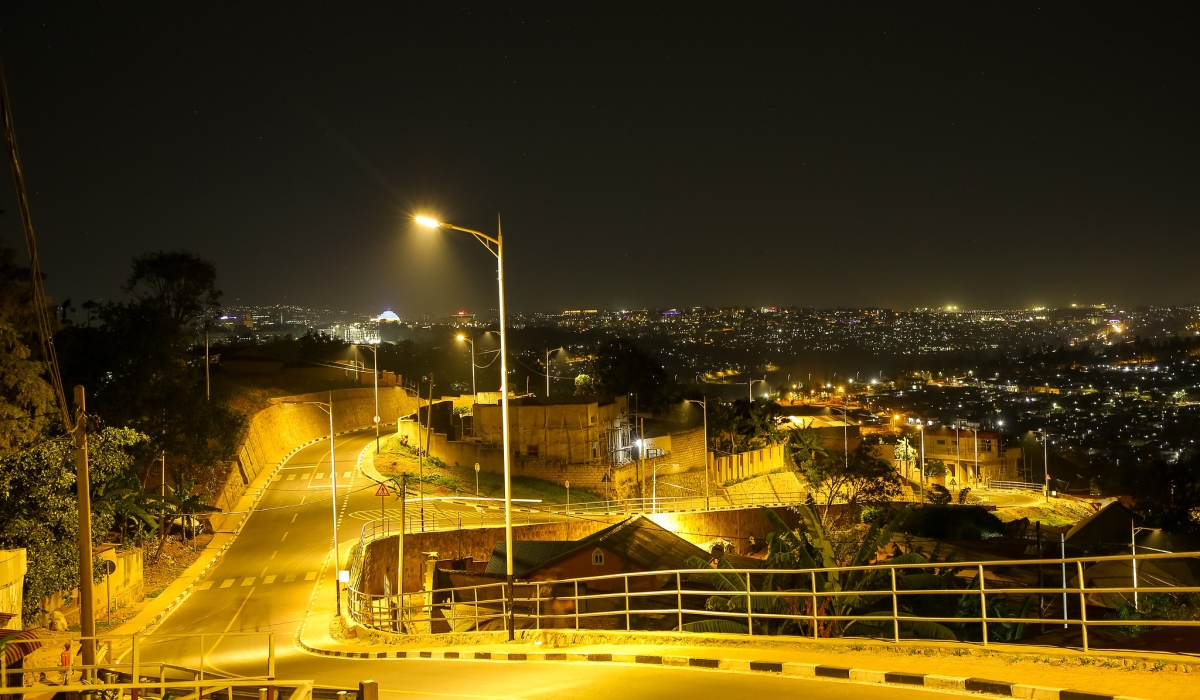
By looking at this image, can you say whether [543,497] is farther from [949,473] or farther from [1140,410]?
[1140,410]

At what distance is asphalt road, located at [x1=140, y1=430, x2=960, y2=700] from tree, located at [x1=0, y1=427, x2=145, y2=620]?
10.5ft

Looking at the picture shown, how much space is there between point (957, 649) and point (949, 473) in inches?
2860

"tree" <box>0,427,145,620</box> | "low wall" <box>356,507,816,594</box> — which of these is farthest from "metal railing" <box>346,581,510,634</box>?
"tree" <box>0,427,145,620</box>

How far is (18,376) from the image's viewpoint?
23203 mm

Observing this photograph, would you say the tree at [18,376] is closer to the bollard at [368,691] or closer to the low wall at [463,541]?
the low wall at [463,541]

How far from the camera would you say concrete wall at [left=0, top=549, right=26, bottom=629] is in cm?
2058

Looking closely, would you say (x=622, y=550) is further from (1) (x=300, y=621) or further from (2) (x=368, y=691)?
(2) (x=368, y=691)

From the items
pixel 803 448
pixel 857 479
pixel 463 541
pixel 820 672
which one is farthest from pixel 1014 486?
pixel 820 672

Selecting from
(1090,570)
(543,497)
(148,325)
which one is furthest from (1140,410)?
(148,325)

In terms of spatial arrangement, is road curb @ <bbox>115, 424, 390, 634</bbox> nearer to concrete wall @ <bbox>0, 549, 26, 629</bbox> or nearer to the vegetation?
concrete wall @ <bbox>0, 549, 26, 629</bbox>

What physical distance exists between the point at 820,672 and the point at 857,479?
45.0 metres

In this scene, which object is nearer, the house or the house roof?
the house

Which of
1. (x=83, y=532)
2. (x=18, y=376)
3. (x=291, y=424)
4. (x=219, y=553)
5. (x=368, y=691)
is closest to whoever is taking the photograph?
(x=368, y=691)

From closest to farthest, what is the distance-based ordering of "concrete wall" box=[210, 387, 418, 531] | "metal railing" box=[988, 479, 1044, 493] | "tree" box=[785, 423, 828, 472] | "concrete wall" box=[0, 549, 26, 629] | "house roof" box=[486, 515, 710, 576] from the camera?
"concrete wall" box=[0, 549, 26, 629]
"house roof" box=[486, 515, 710, 576]
"concrete wall" box=[210, 387, 418, 531]
"metal railing" box=[988, 479, 1044, 493]
"tree" box=[785, 423, 828, 472]
